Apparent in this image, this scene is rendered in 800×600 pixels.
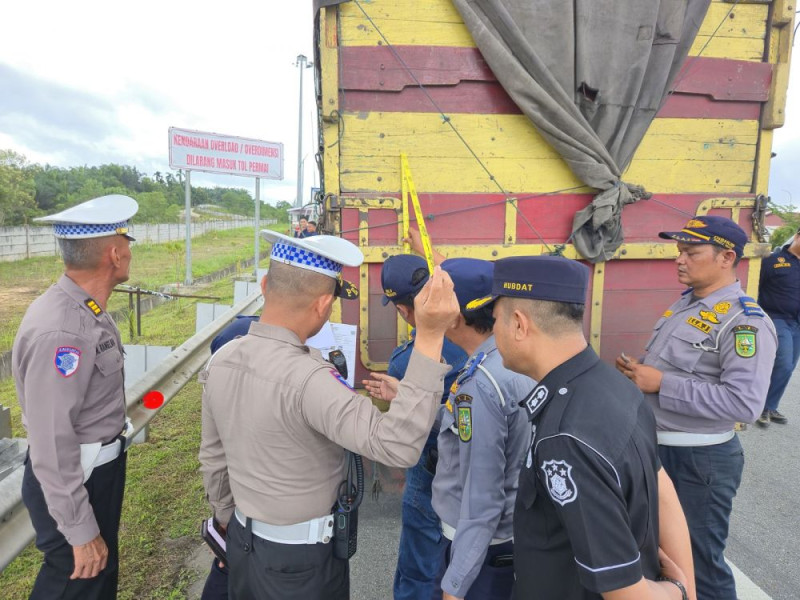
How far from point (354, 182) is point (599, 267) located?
1.58 meters

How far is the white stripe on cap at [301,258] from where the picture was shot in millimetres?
1475

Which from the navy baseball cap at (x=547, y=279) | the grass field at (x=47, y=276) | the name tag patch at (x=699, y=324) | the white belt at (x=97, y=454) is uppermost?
the navy baseball cap at (x=547, y=279)

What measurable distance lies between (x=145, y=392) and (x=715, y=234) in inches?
126

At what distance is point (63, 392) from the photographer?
1.77 m

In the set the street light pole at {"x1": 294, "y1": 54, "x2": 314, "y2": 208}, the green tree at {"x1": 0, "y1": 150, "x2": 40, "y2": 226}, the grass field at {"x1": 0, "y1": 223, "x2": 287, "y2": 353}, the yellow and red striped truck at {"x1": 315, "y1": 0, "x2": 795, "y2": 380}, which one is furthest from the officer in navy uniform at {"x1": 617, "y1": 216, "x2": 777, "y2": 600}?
the green tree at {"x1": 0, "y1": 150, "x2": 40, "y2": 226}

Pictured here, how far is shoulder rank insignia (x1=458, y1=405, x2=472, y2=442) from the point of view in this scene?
1.51 m

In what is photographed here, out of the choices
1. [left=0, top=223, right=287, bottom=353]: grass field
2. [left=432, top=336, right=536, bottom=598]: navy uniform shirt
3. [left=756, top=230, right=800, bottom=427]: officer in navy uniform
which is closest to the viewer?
[left=432, top=336, right=536, bottom=598]: navy uniform shirt

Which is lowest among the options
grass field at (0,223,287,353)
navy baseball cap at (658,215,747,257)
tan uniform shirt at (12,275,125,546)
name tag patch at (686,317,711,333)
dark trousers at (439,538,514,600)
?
grass field at (0,223,287,353)

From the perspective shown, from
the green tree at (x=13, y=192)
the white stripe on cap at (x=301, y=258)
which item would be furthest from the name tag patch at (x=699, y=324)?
the green tree at (x=13, y=192)

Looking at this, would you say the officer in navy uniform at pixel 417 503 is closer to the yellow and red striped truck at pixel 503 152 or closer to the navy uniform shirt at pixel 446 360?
the navy uniform shirt at pixel 446 360

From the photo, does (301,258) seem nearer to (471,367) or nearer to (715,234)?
(471,367)

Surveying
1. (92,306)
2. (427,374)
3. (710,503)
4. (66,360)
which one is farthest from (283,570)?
(710,503)

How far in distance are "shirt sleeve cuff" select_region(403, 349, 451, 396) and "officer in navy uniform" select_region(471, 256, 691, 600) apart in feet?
0.69

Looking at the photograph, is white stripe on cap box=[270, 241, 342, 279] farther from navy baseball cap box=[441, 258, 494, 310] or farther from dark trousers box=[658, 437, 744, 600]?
dark trousers box=[658, 437, 744, 600]
